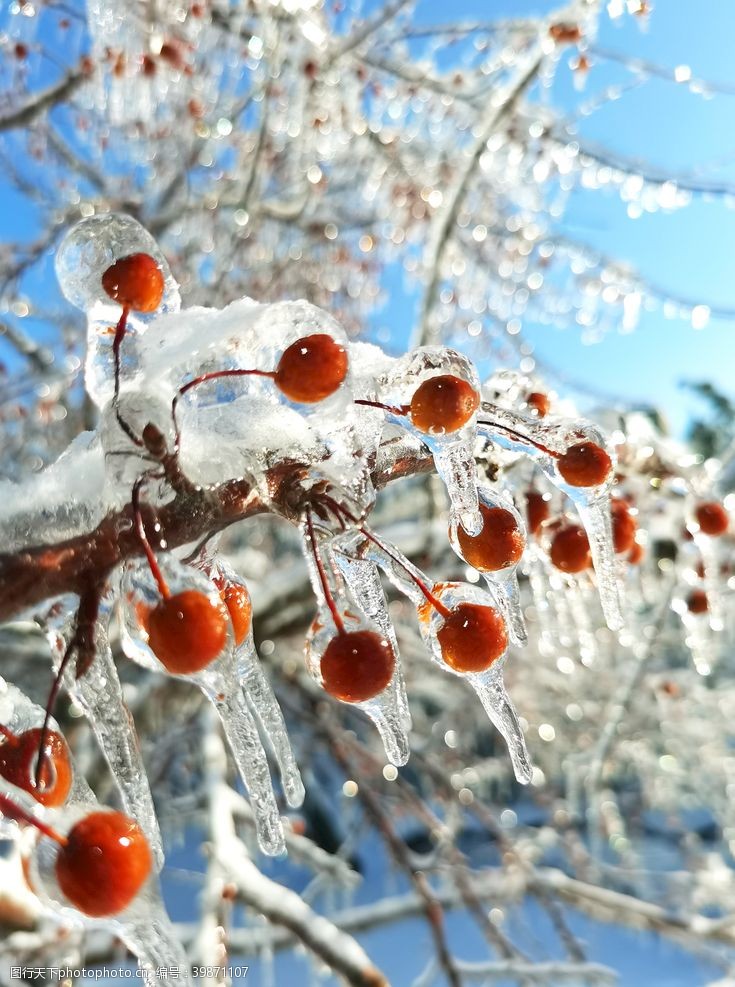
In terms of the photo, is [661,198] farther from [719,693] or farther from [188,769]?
→ [188,769]

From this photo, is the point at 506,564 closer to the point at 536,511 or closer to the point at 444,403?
the point at 444,403

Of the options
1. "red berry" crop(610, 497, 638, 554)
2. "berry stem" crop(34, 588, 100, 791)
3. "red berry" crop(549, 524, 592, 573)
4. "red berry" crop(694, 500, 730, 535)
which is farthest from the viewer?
"red berry" crop(694, 500, 730, 535)

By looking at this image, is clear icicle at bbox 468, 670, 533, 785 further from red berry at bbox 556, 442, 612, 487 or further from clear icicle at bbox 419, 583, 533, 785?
red berry at bbox 556, 442, 612, 487

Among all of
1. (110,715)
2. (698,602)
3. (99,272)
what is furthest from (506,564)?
(698,602)

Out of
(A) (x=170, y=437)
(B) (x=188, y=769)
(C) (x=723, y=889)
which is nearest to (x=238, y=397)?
(A) (x=170, y=437)

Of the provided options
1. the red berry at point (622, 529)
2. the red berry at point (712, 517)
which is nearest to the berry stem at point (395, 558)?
the red berry at point (622, 529)

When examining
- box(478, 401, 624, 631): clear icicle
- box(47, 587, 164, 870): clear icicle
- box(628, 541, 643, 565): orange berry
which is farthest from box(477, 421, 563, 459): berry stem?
box(628, 541, 643, 565): orange berry
